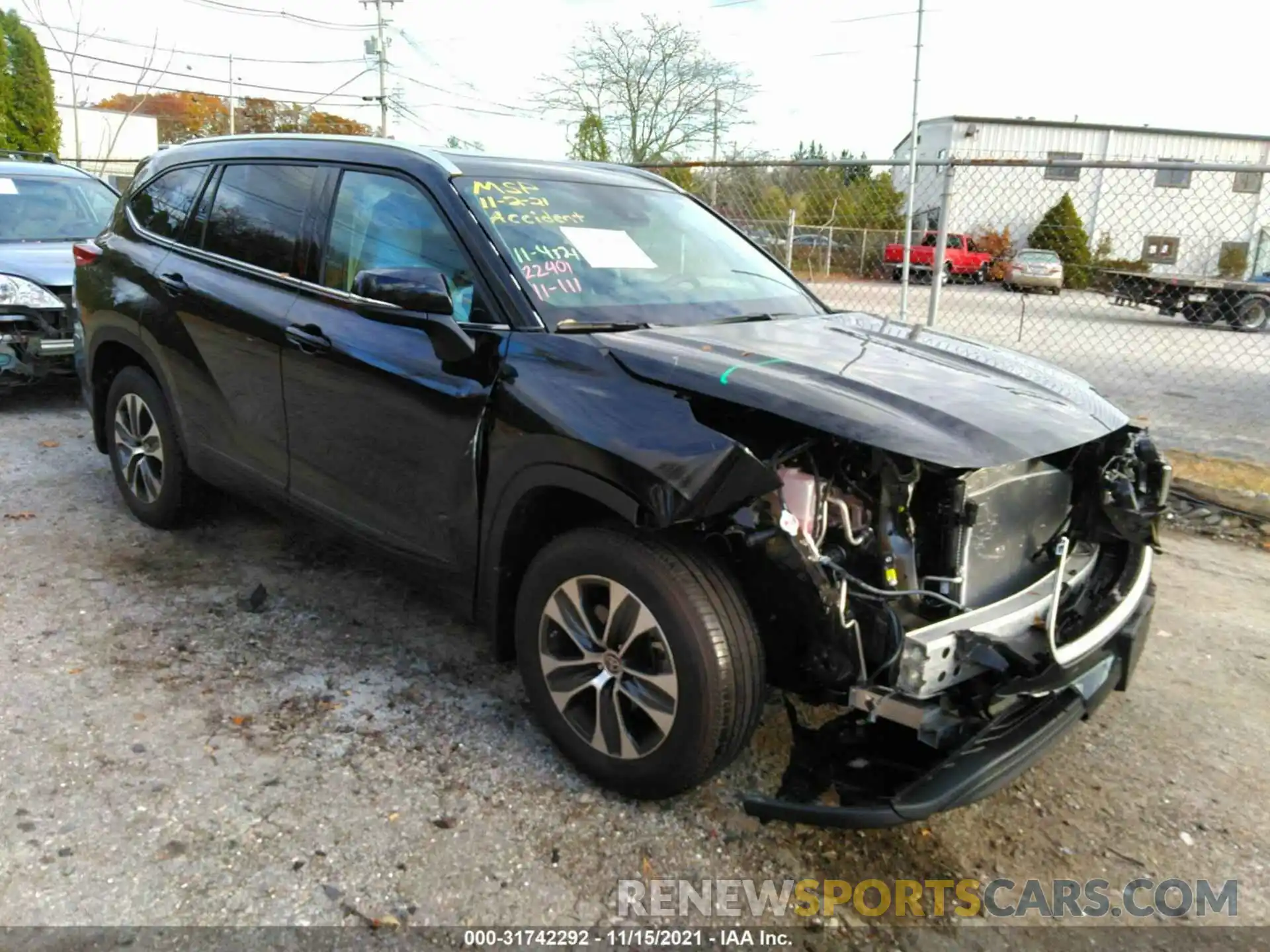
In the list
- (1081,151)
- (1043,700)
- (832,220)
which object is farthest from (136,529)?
(1081,151)

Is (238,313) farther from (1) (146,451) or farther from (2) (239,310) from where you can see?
(1) (146,451)

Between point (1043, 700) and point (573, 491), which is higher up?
point (573, 491)

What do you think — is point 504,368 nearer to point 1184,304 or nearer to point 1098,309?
point 1098,309

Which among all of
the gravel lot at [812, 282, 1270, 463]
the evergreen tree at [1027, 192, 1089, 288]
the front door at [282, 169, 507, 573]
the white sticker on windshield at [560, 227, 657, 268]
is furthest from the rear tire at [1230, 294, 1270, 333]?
the front door at [282, 169, 507, 573]

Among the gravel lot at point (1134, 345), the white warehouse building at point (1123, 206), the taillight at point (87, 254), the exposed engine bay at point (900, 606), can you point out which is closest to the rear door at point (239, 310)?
the taillight at point (87, 254)

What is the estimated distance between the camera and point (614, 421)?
2.53 meters

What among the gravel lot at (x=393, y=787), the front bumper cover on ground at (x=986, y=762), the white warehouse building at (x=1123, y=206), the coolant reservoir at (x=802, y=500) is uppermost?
the white warehouse building at (x=1123, y=206)

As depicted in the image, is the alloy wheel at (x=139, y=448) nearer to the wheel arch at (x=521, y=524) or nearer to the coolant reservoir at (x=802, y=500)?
the wheel arch at (x=521, y=524)

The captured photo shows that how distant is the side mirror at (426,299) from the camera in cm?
279

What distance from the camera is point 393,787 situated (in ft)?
9.23

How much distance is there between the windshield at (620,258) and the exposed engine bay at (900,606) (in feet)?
3.16

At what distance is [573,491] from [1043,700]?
1.38 metres

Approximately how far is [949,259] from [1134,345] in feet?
9.53

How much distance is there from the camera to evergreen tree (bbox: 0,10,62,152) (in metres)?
27.8
